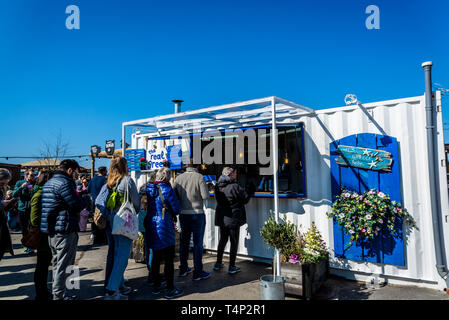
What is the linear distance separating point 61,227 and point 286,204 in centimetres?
337

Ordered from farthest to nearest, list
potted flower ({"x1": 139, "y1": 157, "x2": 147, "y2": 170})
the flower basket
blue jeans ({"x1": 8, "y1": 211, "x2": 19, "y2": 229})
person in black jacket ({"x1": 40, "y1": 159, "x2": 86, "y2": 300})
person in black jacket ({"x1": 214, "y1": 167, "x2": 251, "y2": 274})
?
blue jeans ({"x1": 8, "y1": 211, "x2": 19, "y2": 229}) → potted flower ({"x1": 139, "y1": 157, "x2": 147, "y2": 170}) → person in black jacket ({"x1": 214, "y1": 167, "x2": 251, "y2": 274}) → the flower basket → person in black jacket ({"x1": 40, "y1": 159, "x2": 86, "y2": 300})

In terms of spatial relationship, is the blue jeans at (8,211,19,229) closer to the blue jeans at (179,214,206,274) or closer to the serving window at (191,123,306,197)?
the serving window at (191,123,306,197)

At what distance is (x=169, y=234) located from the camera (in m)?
3.78

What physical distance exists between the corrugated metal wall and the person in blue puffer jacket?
6.21 ft

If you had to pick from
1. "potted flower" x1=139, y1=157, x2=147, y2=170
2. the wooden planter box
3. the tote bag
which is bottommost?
the wooden planter box

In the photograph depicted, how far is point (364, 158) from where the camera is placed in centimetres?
429

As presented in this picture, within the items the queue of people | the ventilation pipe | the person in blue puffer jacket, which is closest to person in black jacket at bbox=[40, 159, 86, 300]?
the queue of people

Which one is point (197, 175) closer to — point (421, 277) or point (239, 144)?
point (239, 144)

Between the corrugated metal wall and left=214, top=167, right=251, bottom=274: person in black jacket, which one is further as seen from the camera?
left=214, top=167, right=251, bottom=274: person in black jacket

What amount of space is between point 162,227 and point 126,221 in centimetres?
49

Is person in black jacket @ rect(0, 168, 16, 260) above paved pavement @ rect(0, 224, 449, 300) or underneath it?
above

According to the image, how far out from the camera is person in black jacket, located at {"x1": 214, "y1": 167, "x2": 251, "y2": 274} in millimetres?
4566

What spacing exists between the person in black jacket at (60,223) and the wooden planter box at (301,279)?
2.71 metres

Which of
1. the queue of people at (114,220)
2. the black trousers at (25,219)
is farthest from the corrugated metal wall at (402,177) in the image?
the black trousers at (25,219)
